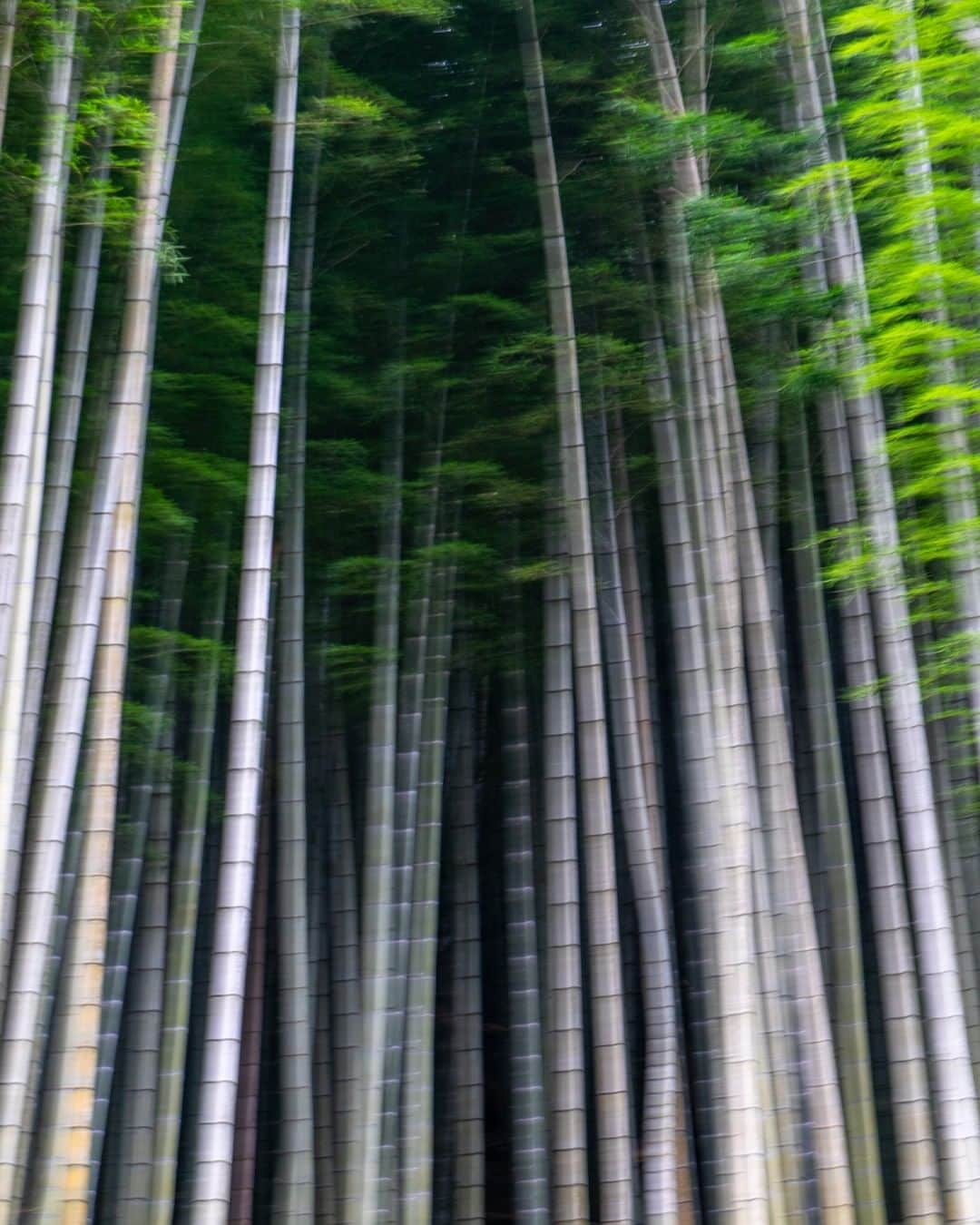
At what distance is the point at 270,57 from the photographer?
5.29 metres

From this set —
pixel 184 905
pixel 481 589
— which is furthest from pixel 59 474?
pixel 481 589

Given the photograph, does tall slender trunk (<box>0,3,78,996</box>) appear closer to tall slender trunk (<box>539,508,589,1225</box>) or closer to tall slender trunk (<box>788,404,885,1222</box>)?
tall slender trunk (<box>539,508,589,1225</box>)

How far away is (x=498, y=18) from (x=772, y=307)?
1.92 metres

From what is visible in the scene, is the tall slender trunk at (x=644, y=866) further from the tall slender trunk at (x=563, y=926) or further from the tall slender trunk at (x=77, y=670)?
the tall slender trunk at (x=77, y=670)

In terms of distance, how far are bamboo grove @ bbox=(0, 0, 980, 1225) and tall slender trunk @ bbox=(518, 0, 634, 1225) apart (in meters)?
0.02

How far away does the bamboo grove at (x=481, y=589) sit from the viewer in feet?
14.3

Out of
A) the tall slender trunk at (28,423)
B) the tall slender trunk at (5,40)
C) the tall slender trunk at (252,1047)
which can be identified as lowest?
the tall slender trunk at (252,1047)

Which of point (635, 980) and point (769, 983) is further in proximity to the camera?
→ point (635, 980)

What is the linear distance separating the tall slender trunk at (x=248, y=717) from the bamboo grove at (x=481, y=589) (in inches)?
0.7

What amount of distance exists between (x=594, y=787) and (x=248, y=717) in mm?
1458

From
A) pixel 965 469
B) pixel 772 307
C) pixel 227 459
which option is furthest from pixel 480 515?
pixel 965 469

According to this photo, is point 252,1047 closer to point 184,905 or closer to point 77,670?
point 184,905

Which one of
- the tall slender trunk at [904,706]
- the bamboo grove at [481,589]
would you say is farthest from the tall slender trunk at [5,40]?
the tall slender trunk at [904,706]

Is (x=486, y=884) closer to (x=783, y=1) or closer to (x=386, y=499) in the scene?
(x=386, y=499)
